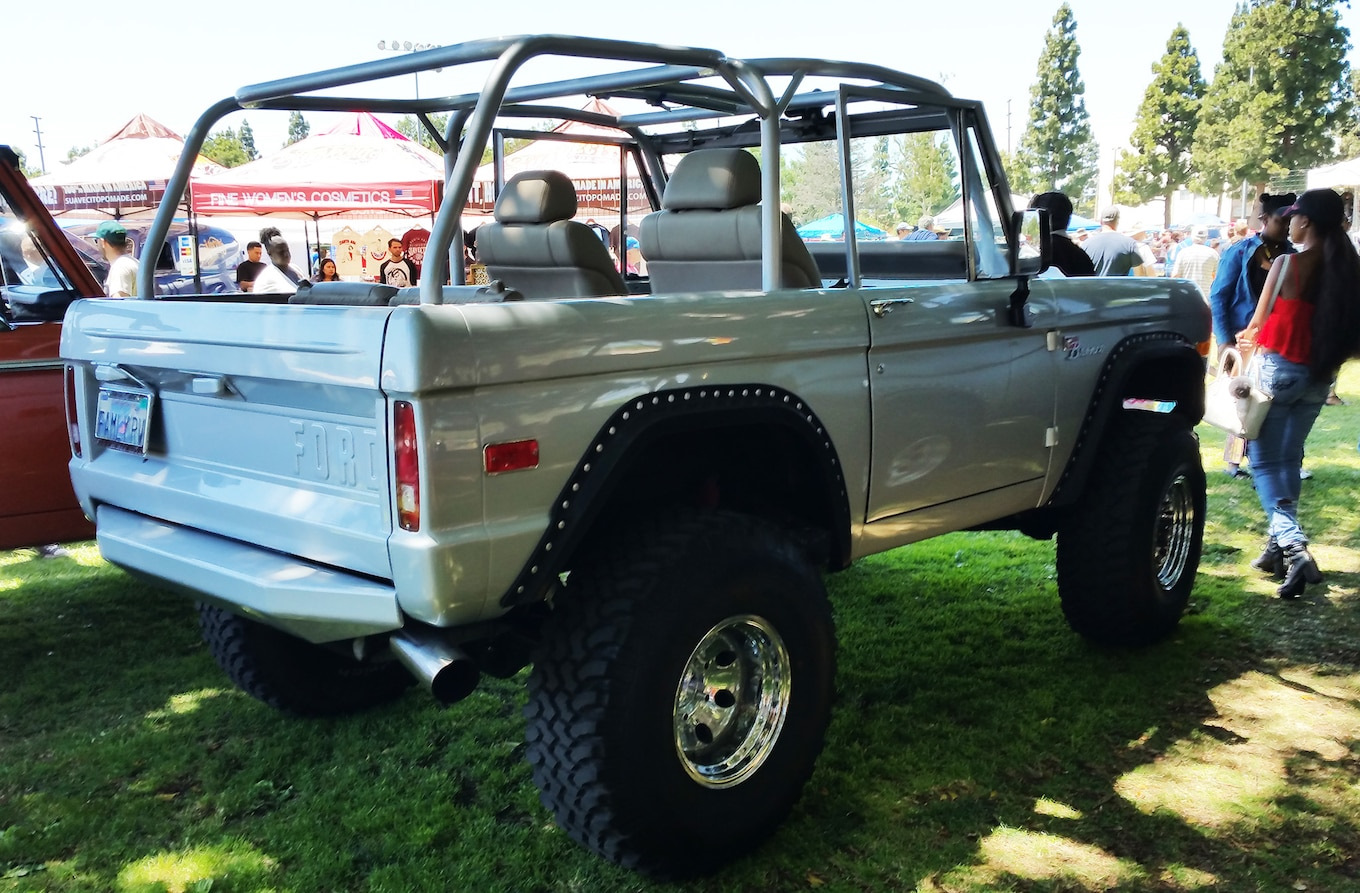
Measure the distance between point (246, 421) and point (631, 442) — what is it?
1.02 meters

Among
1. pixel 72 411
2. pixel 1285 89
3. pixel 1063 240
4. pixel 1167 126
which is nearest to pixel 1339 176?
pixel 1285 89

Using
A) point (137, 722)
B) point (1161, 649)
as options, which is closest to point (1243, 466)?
point (1161, 649)

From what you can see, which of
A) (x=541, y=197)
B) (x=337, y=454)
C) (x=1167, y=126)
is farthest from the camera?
(x=1167, y=126)

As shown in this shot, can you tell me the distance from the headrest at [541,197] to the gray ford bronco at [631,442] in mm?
15

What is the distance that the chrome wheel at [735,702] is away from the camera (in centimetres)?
300

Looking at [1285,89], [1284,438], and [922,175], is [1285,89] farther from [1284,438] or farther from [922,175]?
[922,175]

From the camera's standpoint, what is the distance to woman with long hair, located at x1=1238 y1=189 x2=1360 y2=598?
17.2ft

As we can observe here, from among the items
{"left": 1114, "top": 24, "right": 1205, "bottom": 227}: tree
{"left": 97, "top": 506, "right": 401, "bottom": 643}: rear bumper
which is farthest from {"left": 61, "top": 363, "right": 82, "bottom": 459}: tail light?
{"left": 1114, "top": 24, "right": 1205, "bottom": 227}: tree

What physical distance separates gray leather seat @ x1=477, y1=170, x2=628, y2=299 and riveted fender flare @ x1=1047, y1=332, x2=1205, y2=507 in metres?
1.83

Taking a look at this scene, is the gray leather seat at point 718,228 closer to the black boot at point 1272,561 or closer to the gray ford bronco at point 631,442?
the gray ford bronco at point 631,442

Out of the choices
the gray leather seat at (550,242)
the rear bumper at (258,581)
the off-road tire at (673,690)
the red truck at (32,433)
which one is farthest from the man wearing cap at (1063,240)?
the red truck at (32,433)

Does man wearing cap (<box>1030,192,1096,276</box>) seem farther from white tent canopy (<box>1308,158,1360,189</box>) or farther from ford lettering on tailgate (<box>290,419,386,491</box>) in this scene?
white tent canopy (<box>1308,158,1360,189</box>)

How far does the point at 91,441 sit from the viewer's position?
3508 millimetres

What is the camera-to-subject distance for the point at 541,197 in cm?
375
